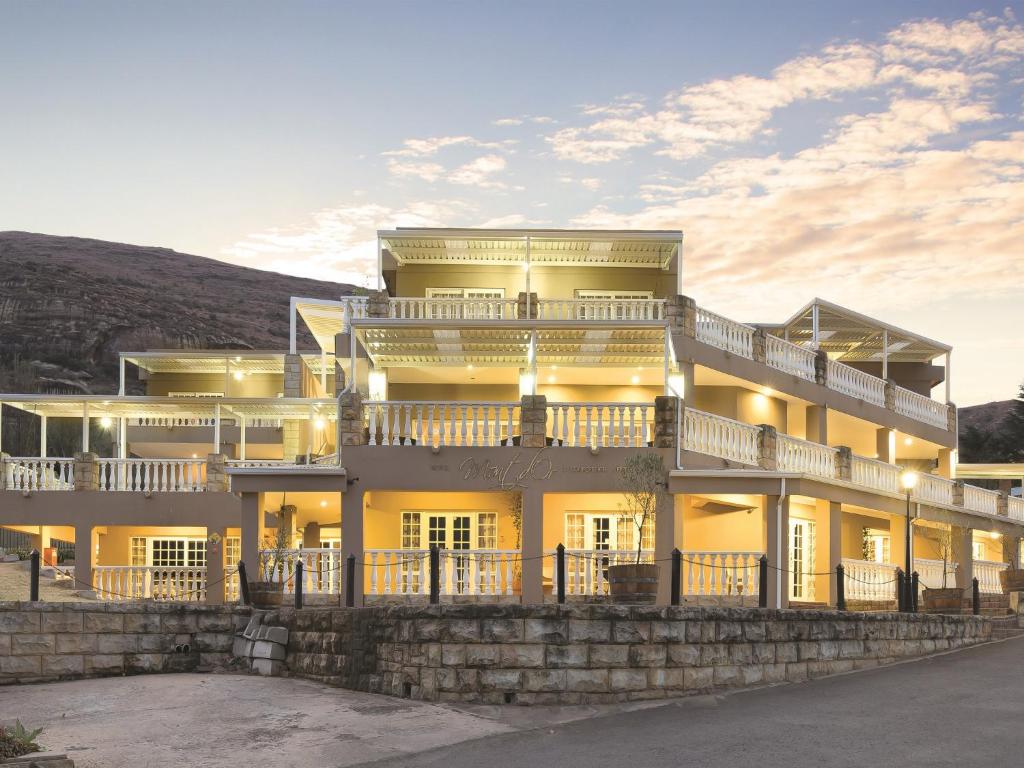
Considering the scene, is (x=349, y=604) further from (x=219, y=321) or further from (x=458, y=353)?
(x=219, y=321)

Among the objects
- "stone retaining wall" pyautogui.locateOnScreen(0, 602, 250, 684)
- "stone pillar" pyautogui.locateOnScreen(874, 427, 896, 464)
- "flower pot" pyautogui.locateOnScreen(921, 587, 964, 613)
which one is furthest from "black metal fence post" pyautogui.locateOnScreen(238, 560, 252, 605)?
"stone pillar" pyautogui.locateOnScreen(874, 427, 896, 464)

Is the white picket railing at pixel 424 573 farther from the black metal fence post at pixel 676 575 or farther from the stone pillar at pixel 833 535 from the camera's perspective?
the stone pillar at pixel 833 535

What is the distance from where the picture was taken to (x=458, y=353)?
30.5m

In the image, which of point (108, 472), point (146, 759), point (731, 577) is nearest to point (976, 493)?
point (731, 577)

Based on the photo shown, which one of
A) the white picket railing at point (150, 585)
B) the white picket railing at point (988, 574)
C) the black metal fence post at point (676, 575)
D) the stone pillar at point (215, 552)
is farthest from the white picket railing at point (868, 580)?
the stone pillar at point (215, 552)

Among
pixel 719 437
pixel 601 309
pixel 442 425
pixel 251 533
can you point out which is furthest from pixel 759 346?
pixel 251 533

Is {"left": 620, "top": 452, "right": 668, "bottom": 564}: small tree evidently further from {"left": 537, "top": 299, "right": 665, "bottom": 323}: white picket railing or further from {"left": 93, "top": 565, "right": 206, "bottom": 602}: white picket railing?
{"left": 93, "top": 565, "right": 206, "bottom": 602}: white picket railing

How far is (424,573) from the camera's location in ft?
76.7

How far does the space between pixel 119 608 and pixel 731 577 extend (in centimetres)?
1079

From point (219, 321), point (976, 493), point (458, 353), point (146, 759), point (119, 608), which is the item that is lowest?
point (146, 759)

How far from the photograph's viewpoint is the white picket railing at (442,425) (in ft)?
82.1

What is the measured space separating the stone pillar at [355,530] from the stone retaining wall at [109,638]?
3138mm

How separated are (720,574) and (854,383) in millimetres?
13097

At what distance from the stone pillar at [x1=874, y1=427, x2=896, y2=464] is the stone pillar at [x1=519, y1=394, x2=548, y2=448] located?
14.0m
